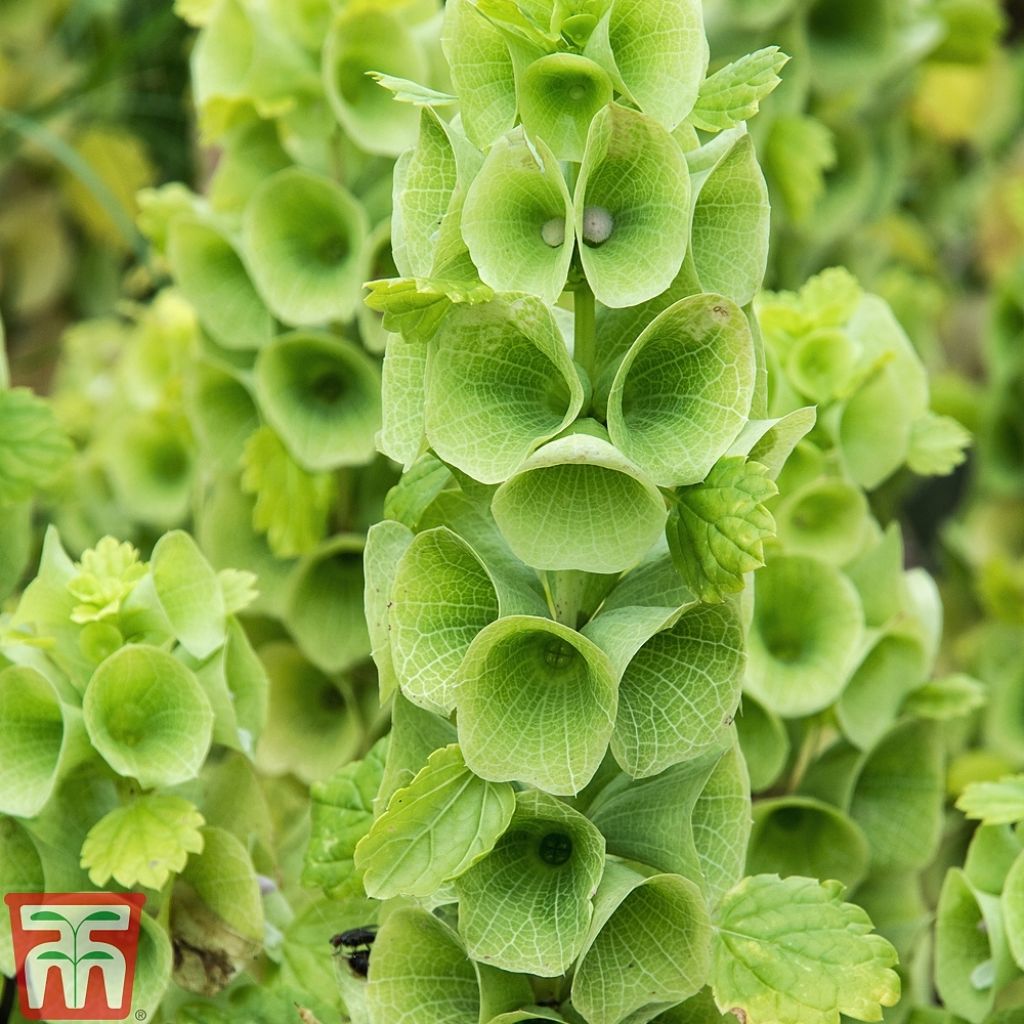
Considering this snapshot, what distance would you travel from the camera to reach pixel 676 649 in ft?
1.76

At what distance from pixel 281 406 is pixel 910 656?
0.38 metres

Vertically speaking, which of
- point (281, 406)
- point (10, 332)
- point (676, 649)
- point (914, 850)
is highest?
point (676, 649)

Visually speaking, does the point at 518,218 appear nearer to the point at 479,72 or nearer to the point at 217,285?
the point at 479,72

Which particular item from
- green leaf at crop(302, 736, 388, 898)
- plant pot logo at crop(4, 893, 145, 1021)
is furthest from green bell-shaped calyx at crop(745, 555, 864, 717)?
plant pot logo at crop(4, 893, 145, 1021)

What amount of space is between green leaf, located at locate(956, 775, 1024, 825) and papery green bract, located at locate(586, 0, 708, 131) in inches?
12.3

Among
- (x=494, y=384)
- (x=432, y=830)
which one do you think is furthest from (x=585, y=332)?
(x=432, y=830)

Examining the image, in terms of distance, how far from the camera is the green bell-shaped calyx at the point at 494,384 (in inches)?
19.8

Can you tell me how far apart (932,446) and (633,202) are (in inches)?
13.2

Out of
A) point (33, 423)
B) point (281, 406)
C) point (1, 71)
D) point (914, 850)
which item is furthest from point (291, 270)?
point (1, 71)

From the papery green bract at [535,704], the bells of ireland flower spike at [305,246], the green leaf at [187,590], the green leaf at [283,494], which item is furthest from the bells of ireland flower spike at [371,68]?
the papery green bract at [535,704]

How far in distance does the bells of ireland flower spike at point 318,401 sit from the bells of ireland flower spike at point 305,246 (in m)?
0.02

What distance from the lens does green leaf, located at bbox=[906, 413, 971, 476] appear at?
0.79 metres

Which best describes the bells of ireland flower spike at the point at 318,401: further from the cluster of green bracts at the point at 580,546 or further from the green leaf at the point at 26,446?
the cluster of green bracts at the point at 580,546

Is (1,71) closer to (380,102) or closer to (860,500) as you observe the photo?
(380,102)
